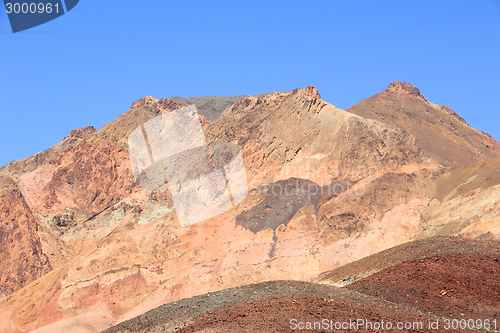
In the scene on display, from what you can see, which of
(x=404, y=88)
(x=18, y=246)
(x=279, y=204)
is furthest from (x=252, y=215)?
(x=404, y=88)

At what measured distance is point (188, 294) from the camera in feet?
177

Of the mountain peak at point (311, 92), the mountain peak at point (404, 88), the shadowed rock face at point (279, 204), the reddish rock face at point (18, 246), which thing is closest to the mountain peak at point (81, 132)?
the reddish rock face at point (18, 246)

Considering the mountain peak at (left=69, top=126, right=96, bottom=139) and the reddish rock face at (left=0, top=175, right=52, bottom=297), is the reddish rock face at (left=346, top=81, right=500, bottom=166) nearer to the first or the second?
the mountain peak at (left=69, top=126, right=96, bottom=139)

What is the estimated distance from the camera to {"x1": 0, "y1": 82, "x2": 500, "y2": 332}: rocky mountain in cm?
5341

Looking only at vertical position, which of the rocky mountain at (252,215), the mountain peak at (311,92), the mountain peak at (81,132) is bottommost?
the rocky mountain at (252,215)

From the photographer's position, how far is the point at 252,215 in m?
60.4

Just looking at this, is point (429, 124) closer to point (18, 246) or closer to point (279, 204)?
point (279, 204)

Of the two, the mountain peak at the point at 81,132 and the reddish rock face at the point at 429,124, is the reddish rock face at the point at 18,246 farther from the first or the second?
the reddish rock face at the point at 429,124

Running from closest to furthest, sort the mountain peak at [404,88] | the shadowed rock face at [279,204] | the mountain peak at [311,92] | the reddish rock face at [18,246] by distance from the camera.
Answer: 1. the shadowed rock face at [279,204]
2. the reddish rock face at [18,246]
3. the mountain peak at [311,92]
4. the mountain peak at [404,88]

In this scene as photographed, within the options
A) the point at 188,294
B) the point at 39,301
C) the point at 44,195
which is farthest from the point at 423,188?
the point at 44,195

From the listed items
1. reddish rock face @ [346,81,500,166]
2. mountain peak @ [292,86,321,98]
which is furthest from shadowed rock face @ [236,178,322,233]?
reddish rock face @ [346,81,500,166]

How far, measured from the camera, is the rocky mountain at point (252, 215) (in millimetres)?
53406

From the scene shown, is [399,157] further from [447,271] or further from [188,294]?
[447,271]

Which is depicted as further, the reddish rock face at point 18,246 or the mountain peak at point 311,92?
the mountain peak at point 311,92
